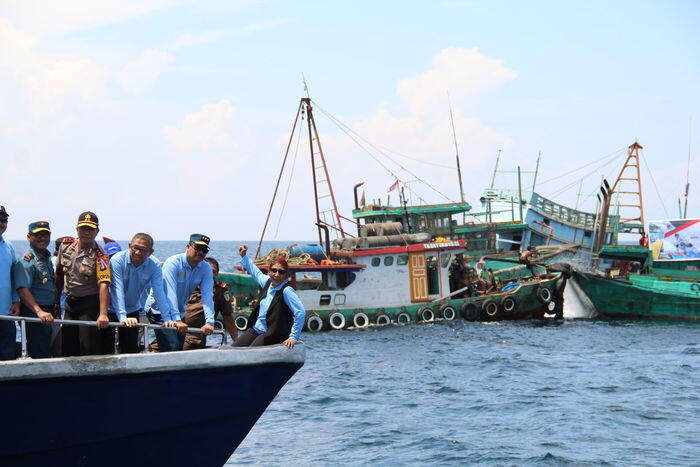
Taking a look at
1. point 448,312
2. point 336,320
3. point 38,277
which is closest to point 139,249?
point 38,277

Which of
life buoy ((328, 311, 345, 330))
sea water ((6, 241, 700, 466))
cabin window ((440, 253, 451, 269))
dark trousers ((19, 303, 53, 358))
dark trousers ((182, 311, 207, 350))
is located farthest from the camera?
cabin window ((440, 253, 451, 269))

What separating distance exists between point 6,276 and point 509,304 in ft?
82.7

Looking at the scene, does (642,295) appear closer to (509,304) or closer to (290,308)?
(509,304)

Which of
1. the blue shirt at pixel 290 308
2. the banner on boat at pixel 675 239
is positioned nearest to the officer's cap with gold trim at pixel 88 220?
the blue shirt at pixel 290 308

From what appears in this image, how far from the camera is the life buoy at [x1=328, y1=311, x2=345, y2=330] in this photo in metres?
28.3

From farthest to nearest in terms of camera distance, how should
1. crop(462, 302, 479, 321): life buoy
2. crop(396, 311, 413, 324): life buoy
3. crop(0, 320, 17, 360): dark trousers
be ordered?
crop(462, 302, 479, 321): life buoy → crop(396, 311, 413, 324): life buoy → crop(0, 320, 17, 360): dark trousers

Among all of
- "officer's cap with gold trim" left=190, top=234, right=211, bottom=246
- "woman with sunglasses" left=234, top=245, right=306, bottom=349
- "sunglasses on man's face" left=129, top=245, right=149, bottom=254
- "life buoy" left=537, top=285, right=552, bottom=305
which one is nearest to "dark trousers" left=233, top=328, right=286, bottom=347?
"woman with sunglasses" left=234, top=245, right=306, bottom=349

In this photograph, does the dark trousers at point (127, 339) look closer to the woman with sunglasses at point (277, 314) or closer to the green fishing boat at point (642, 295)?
the woman with sunglasses at point (277, 314)

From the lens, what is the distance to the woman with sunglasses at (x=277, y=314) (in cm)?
809

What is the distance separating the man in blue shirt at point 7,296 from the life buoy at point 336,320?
2049 centimetres

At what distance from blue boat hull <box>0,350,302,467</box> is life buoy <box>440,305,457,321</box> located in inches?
841

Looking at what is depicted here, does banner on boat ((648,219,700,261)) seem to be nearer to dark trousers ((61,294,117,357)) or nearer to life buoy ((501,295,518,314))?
life buoy ((501,295,518,314))

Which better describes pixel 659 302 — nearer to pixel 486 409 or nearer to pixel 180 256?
pixel 486 409

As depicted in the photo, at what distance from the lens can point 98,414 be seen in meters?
7.70
